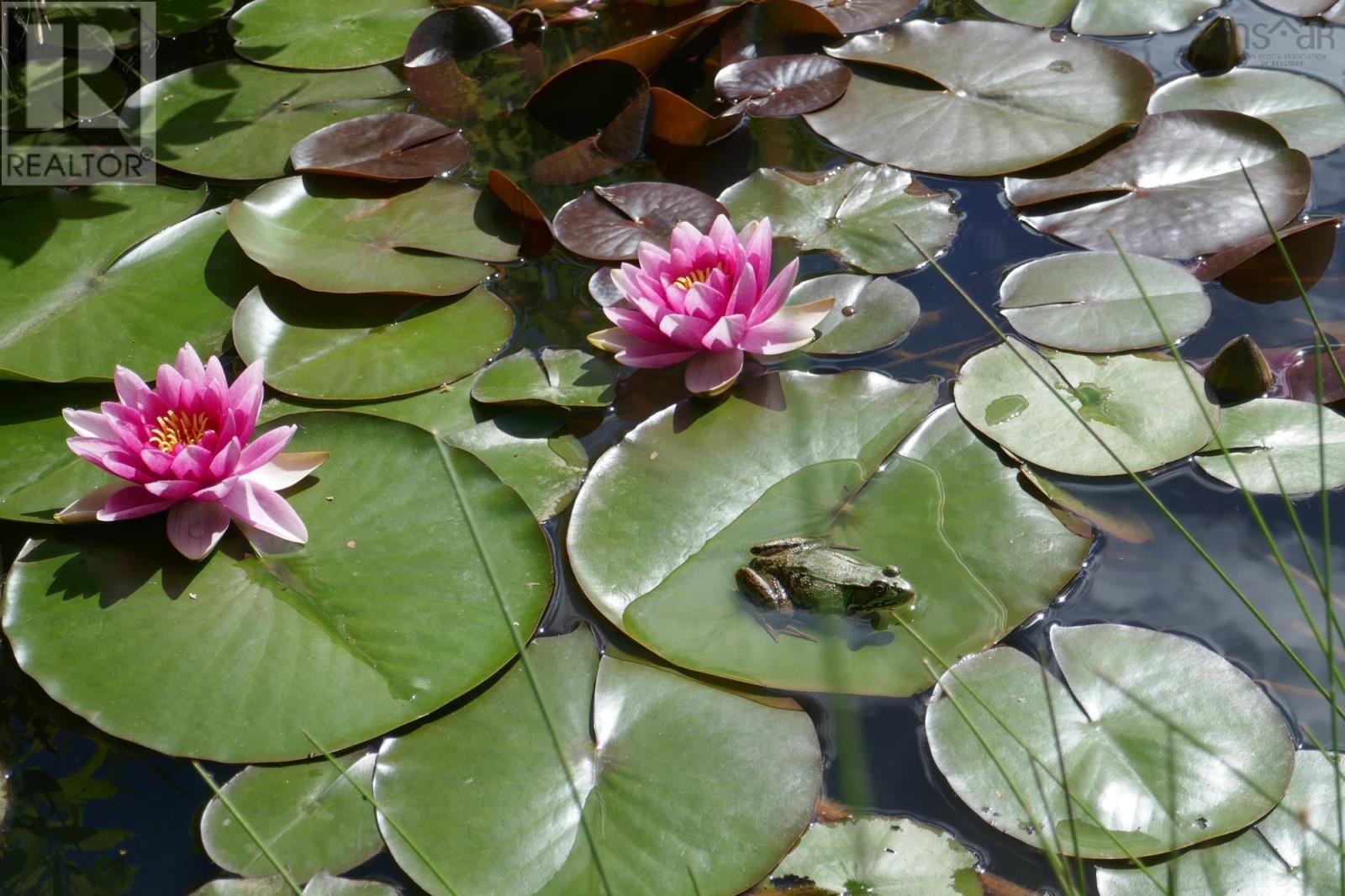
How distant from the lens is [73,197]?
337cm

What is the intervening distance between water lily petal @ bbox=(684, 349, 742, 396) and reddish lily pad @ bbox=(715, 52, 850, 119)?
1330 mm

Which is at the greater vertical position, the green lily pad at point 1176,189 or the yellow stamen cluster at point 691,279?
the green lily pad at point 1176,189

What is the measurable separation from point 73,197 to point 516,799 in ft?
8.90

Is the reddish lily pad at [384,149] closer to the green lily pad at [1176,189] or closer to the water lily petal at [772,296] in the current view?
the water lily petal at [772,296]

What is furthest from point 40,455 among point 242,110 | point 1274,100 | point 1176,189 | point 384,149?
point 1274,100

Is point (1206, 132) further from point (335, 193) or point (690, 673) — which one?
point (335, 193)

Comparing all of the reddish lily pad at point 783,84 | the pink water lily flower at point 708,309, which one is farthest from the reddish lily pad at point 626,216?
the reddish lily pad at point 783,84

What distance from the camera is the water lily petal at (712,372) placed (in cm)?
266

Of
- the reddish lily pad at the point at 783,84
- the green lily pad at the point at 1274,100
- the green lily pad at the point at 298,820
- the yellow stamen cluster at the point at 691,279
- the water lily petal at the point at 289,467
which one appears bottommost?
the green lily pad at the point at 298,820

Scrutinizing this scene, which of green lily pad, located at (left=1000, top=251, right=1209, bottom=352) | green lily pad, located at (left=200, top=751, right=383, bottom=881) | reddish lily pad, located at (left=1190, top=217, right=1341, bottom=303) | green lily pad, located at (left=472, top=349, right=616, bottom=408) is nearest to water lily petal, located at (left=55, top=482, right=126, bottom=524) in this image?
green lily pad, located at (left=200, top=751, right=383, bottom=881)

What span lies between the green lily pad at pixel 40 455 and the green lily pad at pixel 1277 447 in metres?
2.85

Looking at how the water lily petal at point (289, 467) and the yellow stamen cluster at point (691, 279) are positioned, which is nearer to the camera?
the water lily petal at point (289, 467)

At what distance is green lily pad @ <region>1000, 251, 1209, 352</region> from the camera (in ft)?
9.18

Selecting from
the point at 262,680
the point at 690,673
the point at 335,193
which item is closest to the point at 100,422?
the point at 262,680
